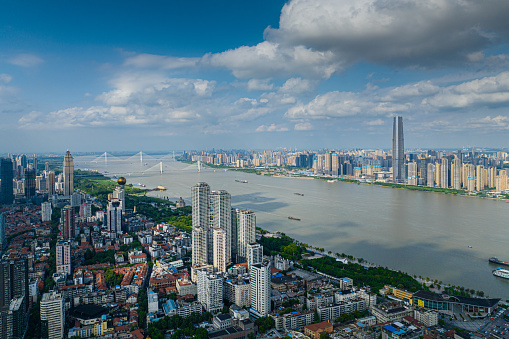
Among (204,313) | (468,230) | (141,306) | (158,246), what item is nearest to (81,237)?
(158,246)

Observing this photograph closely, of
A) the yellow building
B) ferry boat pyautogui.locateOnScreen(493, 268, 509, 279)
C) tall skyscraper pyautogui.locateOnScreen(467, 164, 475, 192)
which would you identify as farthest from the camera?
tall skyscraper pyautogui.locateOnScreen(467, 164, 475, 192)

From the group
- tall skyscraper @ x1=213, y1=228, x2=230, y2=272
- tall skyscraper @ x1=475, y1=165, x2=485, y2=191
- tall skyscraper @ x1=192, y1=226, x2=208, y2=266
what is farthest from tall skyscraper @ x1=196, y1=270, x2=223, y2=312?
tall skyscraper @ x1=475, y1=165, x2=485, y2=191

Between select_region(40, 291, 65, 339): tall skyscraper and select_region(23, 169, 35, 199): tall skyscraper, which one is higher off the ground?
select_region(23, 169, 35, 199): tall skyscraper

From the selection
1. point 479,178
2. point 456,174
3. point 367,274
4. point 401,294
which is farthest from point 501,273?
point 479,178

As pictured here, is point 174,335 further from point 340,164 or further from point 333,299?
point 340,164

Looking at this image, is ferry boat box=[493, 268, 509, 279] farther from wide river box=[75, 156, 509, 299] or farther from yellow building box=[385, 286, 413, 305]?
yellow building box=[385, 286, 413, 305]

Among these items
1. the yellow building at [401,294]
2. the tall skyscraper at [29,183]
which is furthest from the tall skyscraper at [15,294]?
the tall skyscraper at [29,183]

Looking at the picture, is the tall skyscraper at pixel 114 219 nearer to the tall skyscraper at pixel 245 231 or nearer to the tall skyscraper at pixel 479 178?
the tall skyscraper at pixel 245 231
